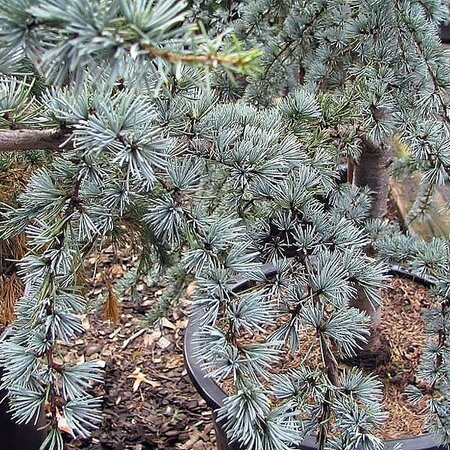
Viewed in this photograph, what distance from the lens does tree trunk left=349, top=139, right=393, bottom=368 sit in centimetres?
125


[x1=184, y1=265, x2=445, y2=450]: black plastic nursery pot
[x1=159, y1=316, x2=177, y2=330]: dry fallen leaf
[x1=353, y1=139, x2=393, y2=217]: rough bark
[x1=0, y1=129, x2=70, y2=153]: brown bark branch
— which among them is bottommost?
[x1=159, y1=316, x2=177, y2=330]: dry fallen leaf

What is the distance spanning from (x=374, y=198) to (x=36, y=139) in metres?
0.83

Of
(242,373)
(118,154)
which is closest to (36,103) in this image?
Answer: (118,154)

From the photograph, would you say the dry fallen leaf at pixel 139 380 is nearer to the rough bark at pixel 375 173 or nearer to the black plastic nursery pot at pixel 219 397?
the black plastic nursery pot at pixel 219 397

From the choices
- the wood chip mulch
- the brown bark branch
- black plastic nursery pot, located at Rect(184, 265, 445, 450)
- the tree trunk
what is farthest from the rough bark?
the brown bark branch

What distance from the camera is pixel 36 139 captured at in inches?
24.5

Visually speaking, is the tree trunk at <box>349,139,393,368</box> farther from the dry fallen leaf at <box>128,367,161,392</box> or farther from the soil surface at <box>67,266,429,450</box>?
the dry fallen leaf at <box>128,367,161,392</box>

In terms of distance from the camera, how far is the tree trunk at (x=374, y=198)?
49.4 inches

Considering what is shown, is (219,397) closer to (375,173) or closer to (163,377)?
(375,173)

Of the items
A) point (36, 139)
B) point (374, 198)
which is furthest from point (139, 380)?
point (36, 139)

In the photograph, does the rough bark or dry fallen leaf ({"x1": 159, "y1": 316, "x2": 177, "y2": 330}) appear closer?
the rough bark

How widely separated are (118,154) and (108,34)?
0.17 meters

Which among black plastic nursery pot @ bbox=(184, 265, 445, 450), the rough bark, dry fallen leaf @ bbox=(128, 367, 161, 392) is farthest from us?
dry fallen leaf @ bbox=(128, 367, 161, 392)

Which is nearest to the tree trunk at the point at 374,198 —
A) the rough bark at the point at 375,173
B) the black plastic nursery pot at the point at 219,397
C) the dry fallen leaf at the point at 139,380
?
the rough bark at the point at 375,173
